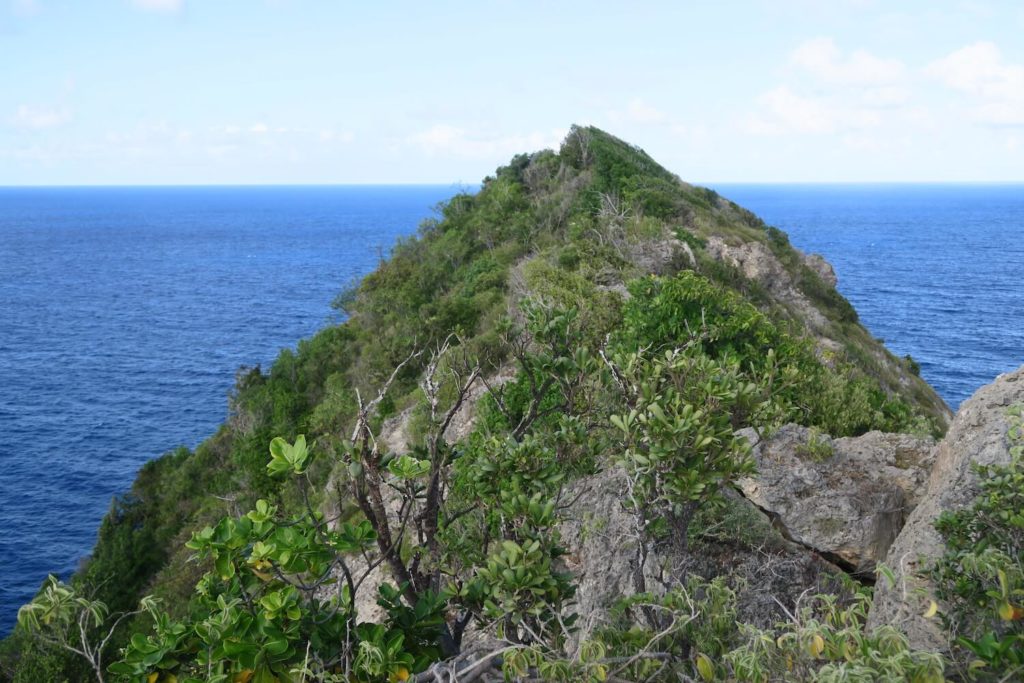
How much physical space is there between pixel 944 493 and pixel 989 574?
340 centimetres

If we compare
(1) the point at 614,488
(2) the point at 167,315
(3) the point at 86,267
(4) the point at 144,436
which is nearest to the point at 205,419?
(4) the point at 144,436

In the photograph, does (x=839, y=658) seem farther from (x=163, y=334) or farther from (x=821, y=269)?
(x=163, y=334)

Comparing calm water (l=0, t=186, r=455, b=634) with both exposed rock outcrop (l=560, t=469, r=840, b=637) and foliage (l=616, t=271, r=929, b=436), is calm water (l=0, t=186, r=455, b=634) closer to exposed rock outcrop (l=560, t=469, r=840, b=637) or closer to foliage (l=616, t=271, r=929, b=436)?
foliage (l=616, t=271, r=929, b=436)

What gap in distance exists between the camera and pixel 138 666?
502 cm

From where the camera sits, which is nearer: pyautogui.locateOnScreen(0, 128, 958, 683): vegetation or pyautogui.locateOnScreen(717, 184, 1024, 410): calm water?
pyautogui.locateOnScreen(0, 128, 958, 683): vegetation

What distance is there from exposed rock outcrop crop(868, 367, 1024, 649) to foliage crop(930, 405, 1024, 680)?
0.30m

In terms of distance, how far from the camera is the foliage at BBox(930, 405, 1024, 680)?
4.86m

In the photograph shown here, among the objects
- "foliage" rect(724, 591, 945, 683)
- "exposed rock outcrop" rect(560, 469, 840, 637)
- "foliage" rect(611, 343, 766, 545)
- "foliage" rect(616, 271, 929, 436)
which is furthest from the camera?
"foliage" rect(616, 271, 929, 436)

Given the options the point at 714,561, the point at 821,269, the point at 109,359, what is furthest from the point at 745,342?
the point at 109,359

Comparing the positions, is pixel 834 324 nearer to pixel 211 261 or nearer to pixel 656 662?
pixel 656 662

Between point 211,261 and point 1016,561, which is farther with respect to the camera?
point 211,261

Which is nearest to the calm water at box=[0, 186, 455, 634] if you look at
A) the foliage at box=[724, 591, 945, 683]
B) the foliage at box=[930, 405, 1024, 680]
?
the foliage at box=[724, 591, 945, 683]

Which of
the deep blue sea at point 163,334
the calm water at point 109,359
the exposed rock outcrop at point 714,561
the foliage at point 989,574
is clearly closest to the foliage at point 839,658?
the foliage at point 989,574

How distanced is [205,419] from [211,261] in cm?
9509
